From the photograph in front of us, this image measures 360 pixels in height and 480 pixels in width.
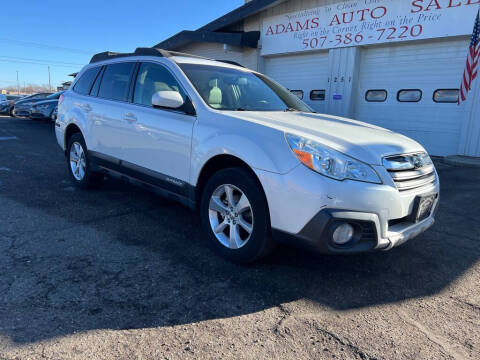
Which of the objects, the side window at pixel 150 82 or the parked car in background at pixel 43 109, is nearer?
the side window at pixel 150 82

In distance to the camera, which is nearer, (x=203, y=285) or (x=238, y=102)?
(x=203, y=285)

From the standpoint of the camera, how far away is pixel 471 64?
8242 millimetres

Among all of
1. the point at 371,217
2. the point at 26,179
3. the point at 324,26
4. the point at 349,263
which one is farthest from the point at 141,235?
the point at 324,26

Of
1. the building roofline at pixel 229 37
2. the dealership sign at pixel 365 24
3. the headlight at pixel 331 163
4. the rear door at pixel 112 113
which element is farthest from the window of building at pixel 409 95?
the headlight at pixel 331 163

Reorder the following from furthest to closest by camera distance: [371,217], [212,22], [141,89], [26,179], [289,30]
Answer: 1. [212,22]
2. [289,30]
3. [26,179]
4. [141,89]
5. [371,217]

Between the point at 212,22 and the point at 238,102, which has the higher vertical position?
the point at 212,22

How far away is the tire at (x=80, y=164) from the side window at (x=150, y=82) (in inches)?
56.1

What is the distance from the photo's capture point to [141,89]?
13.8ft

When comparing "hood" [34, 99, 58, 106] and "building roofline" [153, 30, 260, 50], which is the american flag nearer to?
"building roofline" [153, 30, 260, 50]

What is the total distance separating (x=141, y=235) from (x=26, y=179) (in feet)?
11.0

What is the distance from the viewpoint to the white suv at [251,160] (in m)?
2.60

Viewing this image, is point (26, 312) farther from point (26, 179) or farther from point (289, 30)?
point (289, 30)

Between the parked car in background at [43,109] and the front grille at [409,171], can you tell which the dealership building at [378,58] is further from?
the parked car in background at [43,109]

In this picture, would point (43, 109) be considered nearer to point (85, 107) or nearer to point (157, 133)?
point (85, 107)
